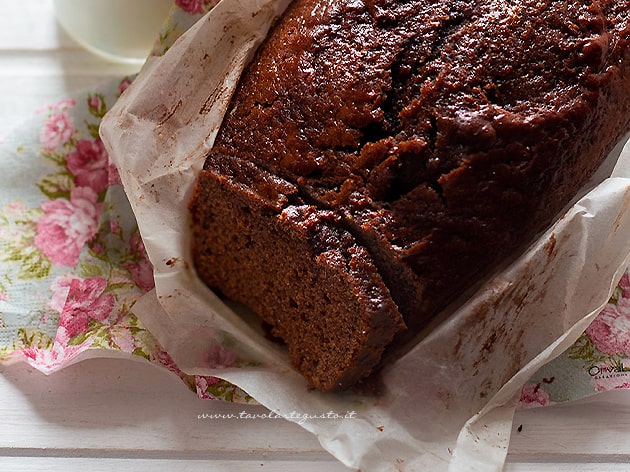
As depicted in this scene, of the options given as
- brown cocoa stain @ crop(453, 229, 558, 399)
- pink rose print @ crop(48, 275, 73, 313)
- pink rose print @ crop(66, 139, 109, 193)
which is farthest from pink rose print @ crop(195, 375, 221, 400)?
pink rose print @ crop(66, 139, 109, 193)

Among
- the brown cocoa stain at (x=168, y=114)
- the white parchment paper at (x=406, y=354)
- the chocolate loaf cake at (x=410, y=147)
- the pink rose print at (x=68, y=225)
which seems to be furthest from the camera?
the pink rose print at (x=68, y=225)

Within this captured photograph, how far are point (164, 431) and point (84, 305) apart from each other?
0.41 metres

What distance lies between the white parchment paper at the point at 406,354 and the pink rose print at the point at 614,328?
125 mm

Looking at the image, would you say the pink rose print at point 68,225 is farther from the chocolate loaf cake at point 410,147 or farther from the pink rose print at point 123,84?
the chocolate loaf cake at point 410,147

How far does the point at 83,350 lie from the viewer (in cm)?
199

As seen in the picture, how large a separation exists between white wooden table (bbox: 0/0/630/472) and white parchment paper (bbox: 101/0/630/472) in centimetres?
8

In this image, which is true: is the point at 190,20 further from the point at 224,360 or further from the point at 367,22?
the point at 224,360

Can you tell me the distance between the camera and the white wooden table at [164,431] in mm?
1912

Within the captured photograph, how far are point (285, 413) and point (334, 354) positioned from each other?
0.18 m

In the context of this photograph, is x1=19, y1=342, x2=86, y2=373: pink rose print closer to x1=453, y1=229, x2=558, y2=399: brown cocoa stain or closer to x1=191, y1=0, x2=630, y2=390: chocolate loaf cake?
x1=191, y1=0, x2=630, y2=390: chocolate loaf cake

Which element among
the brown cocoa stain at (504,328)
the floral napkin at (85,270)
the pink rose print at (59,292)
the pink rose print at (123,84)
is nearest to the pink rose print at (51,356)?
the floral napkin at (85,270)

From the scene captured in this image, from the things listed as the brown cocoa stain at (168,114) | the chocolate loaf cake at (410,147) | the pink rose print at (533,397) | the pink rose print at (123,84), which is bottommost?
the pink rose print at (533,397)

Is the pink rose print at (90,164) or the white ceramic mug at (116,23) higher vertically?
the white ceramic mug at (116,23)

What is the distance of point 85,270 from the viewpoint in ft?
7.25
